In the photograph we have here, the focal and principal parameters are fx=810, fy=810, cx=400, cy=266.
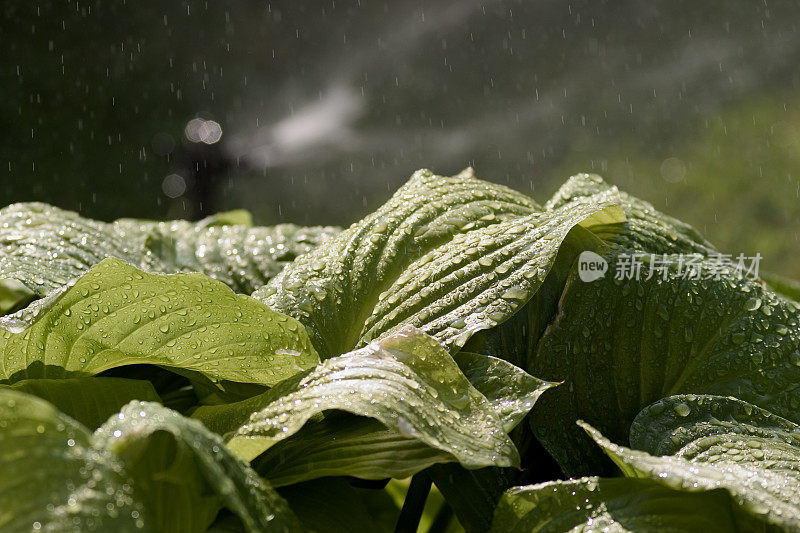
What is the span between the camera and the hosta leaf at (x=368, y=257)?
0.28 meters

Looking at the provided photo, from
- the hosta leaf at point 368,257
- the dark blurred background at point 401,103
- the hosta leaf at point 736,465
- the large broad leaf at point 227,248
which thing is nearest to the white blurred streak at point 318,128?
the dark blurred background at point 401,103

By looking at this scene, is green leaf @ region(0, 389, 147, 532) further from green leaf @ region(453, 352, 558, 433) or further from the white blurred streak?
the white blurred streak

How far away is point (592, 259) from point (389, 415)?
117 millimetres

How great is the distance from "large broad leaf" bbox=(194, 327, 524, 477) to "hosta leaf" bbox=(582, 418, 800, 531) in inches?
1.2

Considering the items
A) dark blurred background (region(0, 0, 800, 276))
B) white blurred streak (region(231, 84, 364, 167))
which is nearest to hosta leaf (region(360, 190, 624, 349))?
dark blurred background (region(0, 0, 800, 276))

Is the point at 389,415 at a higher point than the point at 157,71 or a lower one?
lower

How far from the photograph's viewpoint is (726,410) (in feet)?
0.82

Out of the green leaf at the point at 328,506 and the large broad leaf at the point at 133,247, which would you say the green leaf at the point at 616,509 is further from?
the large broad leaf at the point at 133,247

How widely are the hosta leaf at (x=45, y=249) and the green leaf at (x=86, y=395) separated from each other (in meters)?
0.05

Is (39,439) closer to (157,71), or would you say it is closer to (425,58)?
(157,71)

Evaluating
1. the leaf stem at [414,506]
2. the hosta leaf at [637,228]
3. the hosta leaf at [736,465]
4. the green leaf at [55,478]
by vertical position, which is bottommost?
the leaf stem at [414,506]

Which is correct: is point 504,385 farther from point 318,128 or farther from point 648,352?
point 318,128

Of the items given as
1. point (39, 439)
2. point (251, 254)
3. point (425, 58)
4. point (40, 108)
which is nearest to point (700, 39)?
point (425, 58)

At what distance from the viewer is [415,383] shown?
0.70 feet
